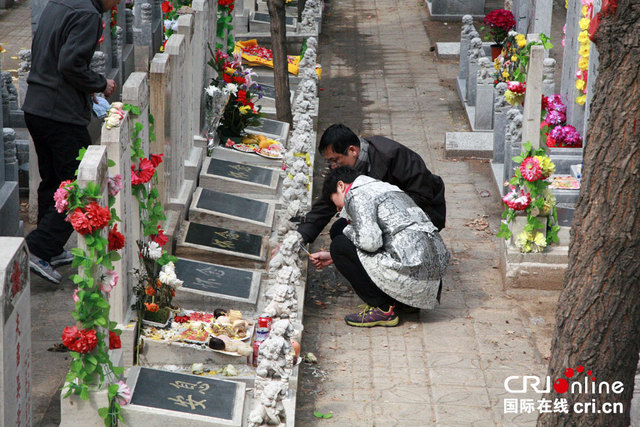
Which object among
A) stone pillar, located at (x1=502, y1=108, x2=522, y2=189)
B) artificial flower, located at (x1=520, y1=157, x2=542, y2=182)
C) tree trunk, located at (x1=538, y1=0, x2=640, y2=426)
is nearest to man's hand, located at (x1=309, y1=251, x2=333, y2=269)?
artificial flower, located at (x1=520, y1=157, x2=542, y2=182)

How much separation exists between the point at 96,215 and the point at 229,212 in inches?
129

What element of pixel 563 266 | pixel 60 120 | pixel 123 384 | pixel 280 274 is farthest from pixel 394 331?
pixel 60 120

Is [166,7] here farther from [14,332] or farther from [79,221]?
[14,332]

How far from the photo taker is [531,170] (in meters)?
7.11

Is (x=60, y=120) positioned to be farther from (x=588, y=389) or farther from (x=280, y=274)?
(x=588, y=389)

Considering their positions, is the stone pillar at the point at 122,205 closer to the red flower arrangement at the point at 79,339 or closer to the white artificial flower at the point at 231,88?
the red flower arrangement at the point at 79,339

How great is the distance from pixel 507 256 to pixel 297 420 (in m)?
2.60

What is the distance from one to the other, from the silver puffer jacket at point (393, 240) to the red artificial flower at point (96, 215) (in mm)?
2129

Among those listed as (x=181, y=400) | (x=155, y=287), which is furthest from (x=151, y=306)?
(x=181, y=400)

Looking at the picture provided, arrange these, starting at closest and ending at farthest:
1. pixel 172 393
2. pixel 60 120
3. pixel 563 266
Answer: pixel 172 393, pixel 60 120, pixel 563 266

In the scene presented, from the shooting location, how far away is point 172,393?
200 inches

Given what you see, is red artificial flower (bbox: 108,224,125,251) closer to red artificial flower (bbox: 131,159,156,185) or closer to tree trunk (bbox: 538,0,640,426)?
red artificial flower (bbox: 131,159,156,185)

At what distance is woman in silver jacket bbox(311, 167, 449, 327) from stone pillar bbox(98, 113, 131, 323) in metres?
1.48

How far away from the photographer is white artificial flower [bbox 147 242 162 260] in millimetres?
5996
